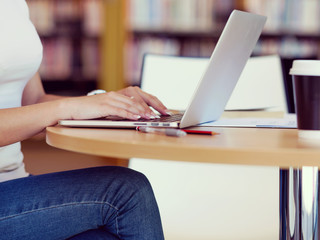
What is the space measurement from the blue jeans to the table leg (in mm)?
279

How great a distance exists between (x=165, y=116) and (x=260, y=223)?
53 cm

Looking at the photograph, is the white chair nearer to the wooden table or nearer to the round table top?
the wooden table

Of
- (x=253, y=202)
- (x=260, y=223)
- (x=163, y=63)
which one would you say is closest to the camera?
(x=260, y=223)

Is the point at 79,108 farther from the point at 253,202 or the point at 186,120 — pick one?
the point at 253,202

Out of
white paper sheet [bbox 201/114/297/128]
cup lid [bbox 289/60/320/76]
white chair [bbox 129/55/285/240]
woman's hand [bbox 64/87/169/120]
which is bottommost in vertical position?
white chair [bbox 129/55/285/240]

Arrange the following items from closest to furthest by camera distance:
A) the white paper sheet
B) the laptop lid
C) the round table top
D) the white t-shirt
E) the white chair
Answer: the round table top → the laptop lid → the white paper sheet → the white t-shirt → the white chair

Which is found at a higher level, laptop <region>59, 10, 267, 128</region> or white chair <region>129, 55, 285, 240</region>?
laptop <region>59, 10, 267, 128</region>

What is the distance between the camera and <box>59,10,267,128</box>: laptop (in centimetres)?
91

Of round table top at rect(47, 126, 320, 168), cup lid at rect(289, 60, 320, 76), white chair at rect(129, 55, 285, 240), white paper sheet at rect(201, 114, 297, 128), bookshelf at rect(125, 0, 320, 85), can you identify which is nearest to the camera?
round table top at rect(47, 126, 320, 168)

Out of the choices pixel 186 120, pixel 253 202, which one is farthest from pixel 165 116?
pixel 253 202

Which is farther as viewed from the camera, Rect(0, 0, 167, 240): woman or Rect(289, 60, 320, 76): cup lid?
Rect(0, 0, 167, 240): woman

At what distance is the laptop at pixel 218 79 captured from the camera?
912mm

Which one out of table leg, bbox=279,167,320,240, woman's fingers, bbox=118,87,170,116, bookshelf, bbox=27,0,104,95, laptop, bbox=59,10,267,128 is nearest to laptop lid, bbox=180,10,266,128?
laptop, bbox=59,10,267,128

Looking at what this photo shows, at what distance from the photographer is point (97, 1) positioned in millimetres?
3691
